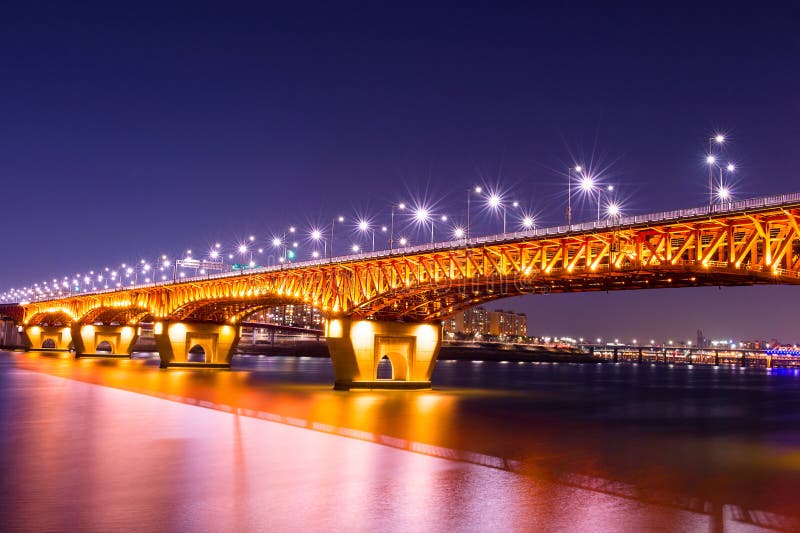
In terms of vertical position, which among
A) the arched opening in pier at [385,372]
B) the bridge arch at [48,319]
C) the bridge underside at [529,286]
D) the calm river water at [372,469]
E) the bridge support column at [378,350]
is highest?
the bridge underside at [529,286]

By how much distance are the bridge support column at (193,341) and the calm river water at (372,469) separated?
5471 centimetres

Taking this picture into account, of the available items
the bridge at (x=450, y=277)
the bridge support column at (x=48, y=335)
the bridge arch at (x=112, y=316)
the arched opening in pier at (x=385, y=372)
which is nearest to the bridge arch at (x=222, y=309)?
the bridge at (x=450, y=277)

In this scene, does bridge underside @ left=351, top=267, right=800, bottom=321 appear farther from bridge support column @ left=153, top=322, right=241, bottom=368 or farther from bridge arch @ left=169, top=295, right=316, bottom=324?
bridge support column @ left=153, top=322, right=241, bottom=368

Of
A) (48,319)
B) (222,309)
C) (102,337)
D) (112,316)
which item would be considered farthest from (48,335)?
→ (222,309)

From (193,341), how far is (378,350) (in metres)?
50.2

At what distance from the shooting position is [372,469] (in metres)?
22.8

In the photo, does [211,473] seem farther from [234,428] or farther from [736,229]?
[736,229]

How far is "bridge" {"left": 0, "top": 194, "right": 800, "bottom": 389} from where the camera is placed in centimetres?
3769

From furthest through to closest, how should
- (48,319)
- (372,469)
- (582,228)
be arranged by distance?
Answer: (48,319)
(582,228)
(372,469)

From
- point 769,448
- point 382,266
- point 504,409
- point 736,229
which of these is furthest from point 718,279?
point 382,266

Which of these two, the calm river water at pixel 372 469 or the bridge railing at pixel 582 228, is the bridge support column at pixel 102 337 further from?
the calm river water at pixel 372 469

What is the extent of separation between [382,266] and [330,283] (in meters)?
7.40

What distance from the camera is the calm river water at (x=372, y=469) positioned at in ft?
56.4

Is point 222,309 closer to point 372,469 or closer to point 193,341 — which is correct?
point 193,341
